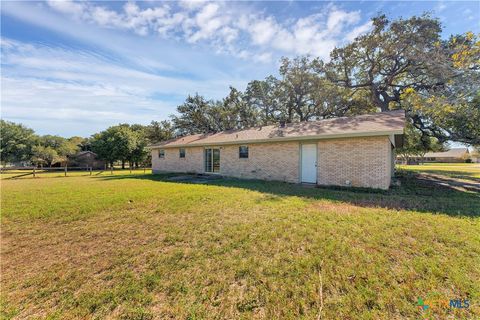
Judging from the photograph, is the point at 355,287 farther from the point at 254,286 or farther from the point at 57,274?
the point at 57,274

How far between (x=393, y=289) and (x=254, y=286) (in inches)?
67.6

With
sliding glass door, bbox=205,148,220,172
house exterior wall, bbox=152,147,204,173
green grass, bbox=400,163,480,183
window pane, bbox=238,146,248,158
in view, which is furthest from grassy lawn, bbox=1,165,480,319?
green grass, bbox=400,163,480,183

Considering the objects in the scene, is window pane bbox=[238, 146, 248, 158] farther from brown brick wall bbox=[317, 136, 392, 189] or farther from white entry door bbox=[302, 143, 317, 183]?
brown brick wall bbox=[317, 136, 392, 189]

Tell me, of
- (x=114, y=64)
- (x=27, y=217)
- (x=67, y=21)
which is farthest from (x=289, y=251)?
(x=114, y=64)

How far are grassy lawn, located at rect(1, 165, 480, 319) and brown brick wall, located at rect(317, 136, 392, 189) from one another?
109 inches

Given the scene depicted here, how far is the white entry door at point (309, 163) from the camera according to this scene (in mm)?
10070

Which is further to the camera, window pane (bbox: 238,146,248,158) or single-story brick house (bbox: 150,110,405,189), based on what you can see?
window pane (bbox: 238,146,248,158)

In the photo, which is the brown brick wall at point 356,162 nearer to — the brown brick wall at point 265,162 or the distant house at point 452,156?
the brown brick wall at point 265,162

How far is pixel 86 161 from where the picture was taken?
35.2 m

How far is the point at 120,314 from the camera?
235cm

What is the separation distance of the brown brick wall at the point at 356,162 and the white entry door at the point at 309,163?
0.28m

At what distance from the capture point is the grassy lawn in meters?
2.41

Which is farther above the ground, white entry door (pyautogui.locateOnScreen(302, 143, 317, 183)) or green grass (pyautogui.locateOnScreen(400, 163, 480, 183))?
white entry door (pyautogui.locateOnScreen(302, 143, 317, 183))

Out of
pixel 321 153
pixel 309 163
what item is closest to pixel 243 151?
pixel 309 163
